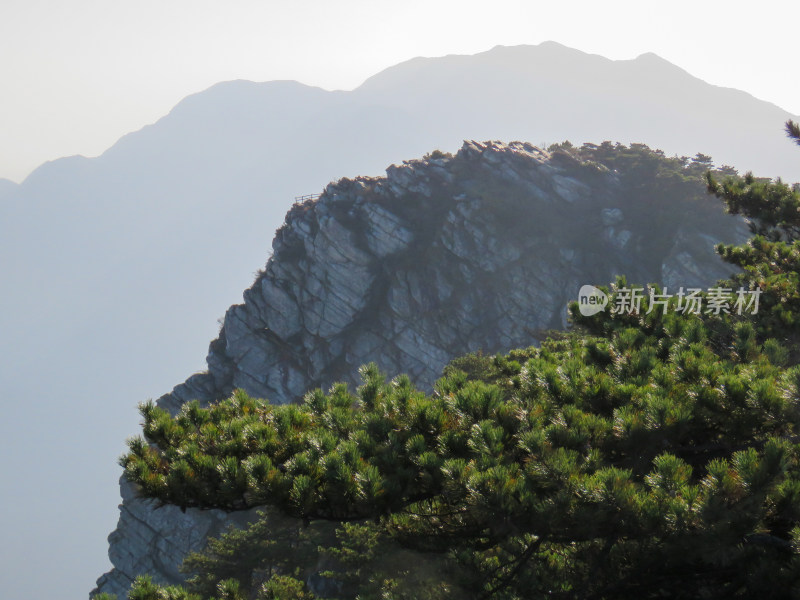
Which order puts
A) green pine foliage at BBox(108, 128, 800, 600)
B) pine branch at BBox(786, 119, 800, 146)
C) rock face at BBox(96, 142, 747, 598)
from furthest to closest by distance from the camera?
rock face at BBox(96, 142, 747, 598)
pine branch at BBox(786, 119, 800, 146)
green pine foliage at BBox(108, 128, 800, 600)

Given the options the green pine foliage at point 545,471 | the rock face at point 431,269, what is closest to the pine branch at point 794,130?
the green pine foliage at point 545,471

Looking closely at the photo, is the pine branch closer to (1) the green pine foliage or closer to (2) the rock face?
(1) the green pine foliage

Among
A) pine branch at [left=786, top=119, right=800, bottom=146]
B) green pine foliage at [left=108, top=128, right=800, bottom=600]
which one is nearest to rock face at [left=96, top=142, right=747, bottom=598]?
pine branch at [left=786, top=119, right=800, bottom=146]

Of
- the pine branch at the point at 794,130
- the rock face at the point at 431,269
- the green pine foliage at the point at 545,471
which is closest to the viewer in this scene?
the green pine foliage at the point at 545,471

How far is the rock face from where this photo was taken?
3600cm

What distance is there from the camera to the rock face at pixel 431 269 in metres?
36.0

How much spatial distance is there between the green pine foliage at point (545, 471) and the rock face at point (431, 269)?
29.6 meters

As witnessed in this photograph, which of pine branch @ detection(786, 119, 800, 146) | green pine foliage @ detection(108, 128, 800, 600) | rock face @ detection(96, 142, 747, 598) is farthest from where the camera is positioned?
rock face @ detection(96, 142, 747, 598)

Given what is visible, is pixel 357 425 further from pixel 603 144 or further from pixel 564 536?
pixel 603 144

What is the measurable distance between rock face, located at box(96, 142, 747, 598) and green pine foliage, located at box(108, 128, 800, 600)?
29637 millimetres

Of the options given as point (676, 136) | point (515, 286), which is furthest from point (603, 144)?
point (676, 136)

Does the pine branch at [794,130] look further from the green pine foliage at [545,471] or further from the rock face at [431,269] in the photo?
the rock face at [431,269]

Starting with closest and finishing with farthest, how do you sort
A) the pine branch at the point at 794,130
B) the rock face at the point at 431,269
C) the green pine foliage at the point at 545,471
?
the green pine foliage at the point at 545,471 < the pine branch at the point at 794,130 < the rock face at the point at 431,269

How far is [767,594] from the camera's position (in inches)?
149
